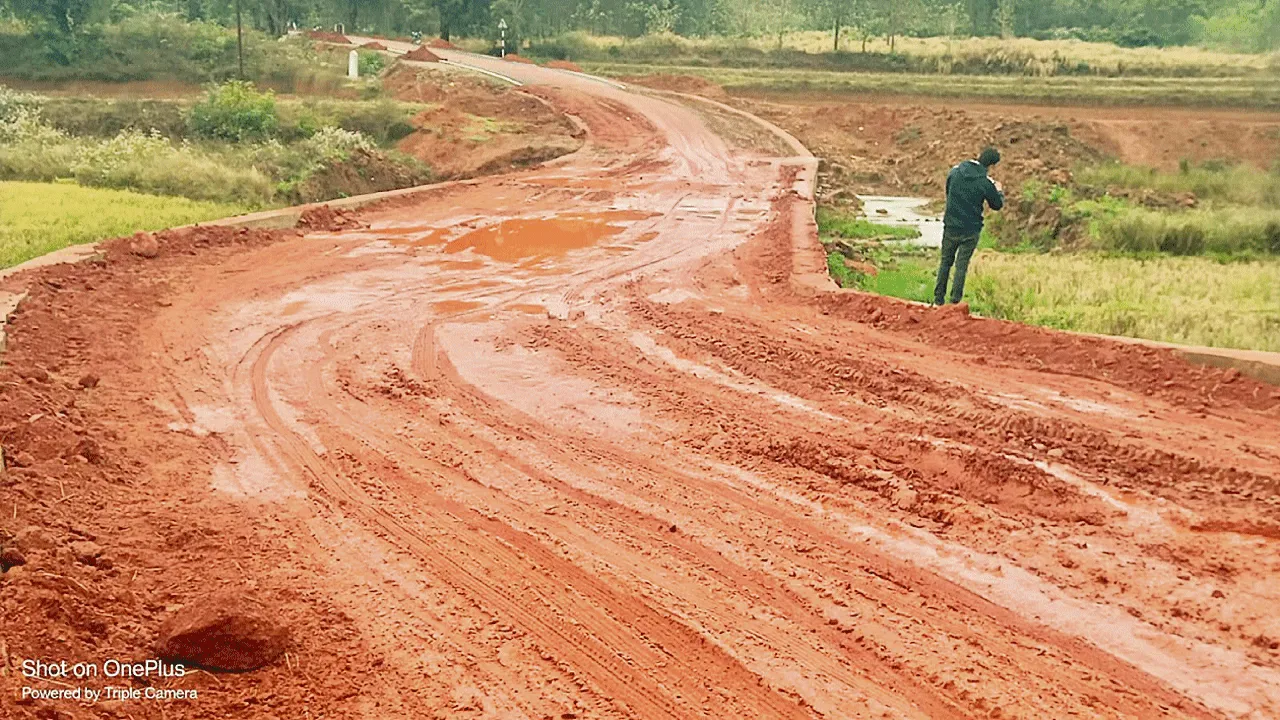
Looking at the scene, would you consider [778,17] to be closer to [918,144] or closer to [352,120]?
[918,144]

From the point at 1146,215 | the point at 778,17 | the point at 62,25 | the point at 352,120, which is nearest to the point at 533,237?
the point at 1146,215

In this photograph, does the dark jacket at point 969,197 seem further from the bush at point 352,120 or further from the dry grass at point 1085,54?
the dry grass at point 1085,54

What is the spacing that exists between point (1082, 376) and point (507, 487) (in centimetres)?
445

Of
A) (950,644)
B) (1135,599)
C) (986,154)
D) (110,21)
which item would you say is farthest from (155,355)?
(110,21)

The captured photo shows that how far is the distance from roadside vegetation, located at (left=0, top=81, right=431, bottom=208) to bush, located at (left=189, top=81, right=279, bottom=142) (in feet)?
0.07

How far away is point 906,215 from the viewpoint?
18.3m

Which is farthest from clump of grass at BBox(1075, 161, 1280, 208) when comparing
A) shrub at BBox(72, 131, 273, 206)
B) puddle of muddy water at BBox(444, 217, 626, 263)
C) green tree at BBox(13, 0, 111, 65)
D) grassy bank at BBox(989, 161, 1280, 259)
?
green tree at BBox(13, 0, 111, 65)

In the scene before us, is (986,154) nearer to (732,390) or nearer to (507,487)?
(732,390)

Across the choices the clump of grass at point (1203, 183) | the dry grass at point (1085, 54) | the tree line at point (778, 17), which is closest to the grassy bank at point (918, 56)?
the dry grass at point (1085, 54)

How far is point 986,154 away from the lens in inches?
413

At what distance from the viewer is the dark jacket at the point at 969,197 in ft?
34.1

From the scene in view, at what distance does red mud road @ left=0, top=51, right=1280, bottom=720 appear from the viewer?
4047mm

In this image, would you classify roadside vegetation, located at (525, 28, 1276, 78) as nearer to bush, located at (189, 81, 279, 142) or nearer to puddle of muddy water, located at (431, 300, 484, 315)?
bush, located at (189, 81, 279, 142)

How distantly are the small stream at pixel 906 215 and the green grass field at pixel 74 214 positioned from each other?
1041cm
